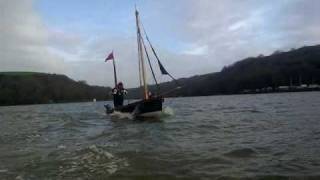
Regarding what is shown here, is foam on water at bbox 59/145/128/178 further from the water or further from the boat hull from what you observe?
the boat hull

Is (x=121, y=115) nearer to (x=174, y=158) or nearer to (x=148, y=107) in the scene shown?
(x=148, y=107)

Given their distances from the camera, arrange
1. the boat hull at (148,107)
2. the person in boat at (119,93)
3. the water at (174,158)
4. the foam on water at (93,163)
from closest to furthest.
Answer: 1. the water at (174,158)
2. the foam on water at (93,163)
3. the boat hull at (148,107)
4. the person in boat at (119,93)

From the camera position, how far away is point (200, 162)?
1535 cm

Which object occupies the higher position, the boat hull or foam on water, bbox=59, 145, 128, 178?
the boat hull

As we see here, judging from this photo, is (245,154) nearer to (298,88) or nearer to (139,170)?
(139,170)

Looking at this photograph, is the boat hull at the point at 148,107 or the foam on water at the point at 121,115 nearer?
the boat hull at the point at 148,107

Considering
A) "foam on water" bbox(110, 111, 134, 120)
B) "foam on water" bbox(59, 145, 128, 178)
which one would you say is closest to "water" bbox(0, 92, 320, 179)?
"foam on water" bbox(59, 145, 128, 178)

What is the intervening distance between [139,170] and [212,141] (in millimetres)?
7333

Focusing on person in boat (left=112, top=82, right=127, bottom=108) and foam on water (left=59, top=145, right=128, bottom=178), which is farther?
person in boat (left=112, top=82, right=127, bottom=108)

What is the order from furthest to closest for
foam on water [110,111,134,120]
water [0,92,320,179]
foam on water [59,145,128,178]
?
foam on water [110,111,134,120]
foam on water [59,145,128,178]
water [0,92,320,179]

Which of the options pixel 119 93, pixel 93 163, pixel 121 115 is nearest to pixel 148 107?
pixel 121 115

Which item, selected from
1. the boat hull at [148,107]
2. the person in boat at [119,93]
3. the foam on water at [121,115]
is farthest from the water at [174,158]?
→ the person in boat at [119,93]

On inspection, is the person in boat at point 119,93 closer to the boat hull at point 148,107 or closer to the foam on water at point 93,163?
the boat hull at point 148,107

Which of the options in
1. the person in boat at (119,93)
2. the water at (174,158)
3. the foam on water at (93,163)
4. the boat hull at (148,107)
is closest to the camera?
the water at (174,158)
